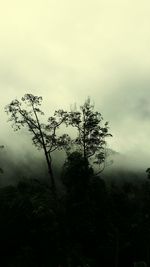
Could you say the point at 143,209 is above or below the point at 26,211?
above

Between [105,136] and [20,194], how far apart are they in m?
12.1

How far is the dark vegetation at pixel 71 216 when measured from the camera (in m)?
40.0

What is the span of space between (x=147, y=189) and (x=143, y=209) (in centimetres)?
257

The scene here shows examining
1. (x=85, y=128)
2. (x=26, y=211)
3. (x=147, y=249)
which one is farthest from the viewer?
(x=147, y=249)

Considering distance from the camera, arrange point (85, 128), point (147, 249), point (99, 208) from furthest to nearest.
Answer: point (147, 249) → point (99, 208) → point (85, 128)

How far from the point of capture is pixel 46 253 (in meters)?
44.6

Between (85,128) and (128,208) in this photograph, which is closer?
(85,128)

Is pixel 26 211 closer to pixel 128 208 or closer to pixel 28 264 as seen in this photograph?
pixel 28 264

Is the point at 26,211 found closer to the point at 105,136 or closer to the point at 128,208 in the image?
the point at 105,136

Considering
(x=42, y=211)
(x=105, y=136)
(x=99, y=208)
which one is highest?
(x=105, y=136)

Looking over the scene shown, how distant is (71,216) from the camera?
48.0 meters

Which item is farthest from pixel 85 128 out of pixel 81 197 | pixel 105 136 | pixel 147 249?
pixel 147 249

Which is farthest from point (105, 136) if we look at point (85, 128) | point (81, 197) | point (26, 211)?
point (26, 211)

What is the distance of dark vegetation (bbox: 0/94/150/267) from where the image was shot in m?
40.0
